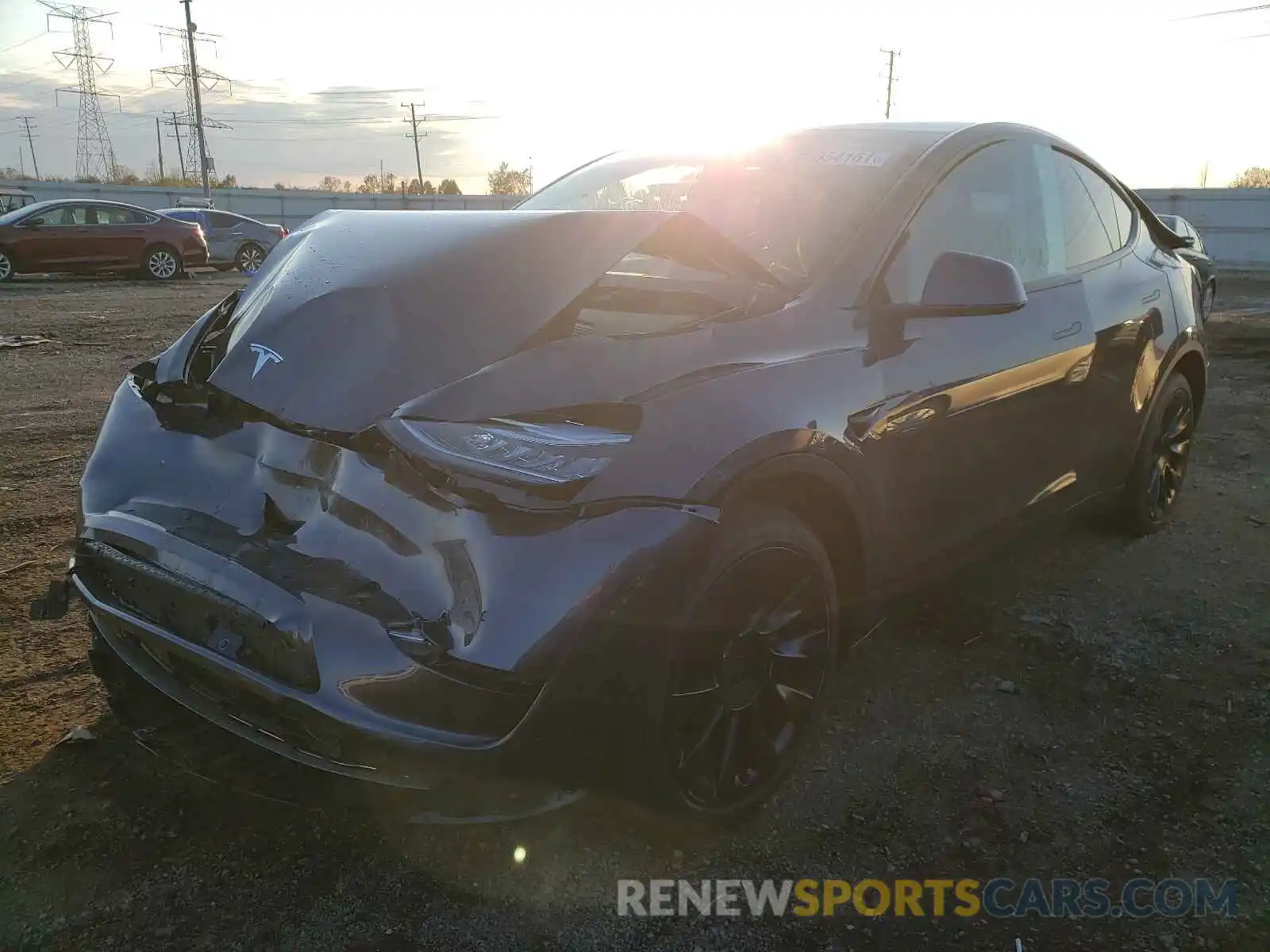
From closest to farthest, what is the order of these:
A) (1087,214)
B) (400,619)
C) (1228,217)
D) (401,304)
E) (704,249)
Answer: (400,619) < (401,304) < (704,249) < (1087,214) < (1228,217)

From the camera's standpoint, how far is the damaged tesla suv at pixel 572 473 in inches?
69.6

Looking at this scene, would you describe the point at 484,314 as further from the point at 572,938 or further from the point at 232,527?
the point at 572,938

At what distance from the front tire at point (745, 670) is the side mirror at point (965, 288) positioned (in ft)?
2.47

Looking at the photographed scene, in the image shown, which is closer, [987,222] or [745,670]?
[745,670]

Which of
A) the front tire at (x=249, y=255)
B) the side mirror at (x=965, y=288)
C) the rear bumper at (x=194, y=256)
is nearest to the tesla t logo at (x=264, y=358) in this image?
the side mirror at (x=965, y=288)

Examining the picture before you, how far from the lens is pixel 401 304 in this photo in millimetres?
2168

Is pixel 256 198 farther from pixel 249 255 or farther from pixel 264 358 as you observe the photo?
pixel 264 358

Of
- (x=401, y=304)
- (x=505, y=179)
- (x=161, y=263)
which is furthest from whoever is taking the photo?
(x=505, y=179)

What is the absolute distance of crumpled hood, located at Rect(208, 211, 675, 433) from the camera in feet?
6.68

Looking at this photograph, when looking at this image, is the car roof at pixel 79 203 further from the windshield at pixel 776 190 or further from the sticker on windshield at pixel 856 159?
the sticker on windshield at pixel 856 159

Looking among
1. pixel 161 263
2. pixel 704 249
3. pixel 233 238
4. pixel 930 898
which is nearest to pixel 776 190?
pixel 704 249

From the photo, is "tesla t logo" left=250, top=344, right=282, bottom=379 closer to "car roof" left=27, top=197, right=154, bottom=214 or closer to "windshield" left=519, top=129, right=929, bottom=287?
"windshield" left=519, top=129, right=929, bottom=287

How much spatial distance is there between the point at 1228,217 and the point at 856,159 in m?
34.8

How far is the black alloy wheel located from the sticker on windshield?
1.33m
